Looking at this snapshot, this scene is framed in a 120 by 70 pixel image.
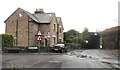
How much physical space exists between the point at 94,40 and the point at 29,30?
46.5 m

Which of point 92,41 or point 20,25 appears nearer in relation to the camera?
point 20,25

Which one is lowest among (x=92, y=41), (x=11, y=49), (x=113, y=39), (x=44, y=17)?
(x=11, y=49)

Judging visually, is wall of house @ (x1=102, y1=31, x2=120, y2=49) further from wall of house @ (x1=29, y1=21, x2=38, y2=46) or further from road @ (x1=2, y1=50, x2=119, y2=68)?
road @ (x1=2, y1=50, x2=119, y2=68)

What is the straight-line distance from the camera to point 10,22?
58.7 metres

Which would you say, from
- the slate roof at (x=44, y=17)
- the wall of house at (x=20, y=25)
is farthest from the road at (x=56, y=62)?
the slate roof at (x=44, y=17)

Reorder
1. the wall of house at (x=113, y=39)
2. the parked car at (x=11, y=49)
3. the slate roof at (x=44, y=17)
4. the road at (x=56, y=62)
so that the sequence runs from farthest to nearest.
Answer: the slate roof at (x=44, y=17), the wall of house at (x=113, y=39), the parked car at (x=11, y=49), the road at (x=56, y=62)

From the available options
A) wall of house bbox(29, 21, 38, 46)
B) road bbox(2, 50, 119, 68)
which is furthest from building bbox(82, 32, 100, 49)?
road bbox(2, 50, 119, 68)

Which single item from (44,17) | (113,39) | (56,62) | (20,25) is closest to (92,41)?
(44,17)

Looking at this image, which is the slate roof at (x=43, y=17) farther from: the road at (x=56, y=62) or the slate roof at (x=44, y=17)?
the road at (x=56, y=62)

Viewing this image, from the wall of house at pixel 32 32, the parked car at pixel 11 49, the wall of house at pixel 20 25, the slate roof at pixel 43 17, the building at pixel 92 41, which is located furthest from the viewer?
the building at pixel 92 41

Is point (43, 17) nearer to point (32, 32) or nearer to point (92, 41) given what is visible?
point (32, 32)

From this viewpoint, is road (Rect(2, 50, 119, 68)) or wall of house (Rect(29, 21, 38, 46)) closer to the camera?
road (Rect(2, 50, 119, 68))

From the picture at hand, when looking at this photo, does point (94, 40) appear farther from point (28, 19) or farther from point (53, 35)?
point (28, 19)

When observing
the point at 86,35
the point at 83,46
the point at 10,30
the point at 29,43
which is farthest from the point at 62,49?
the point at 86,35
